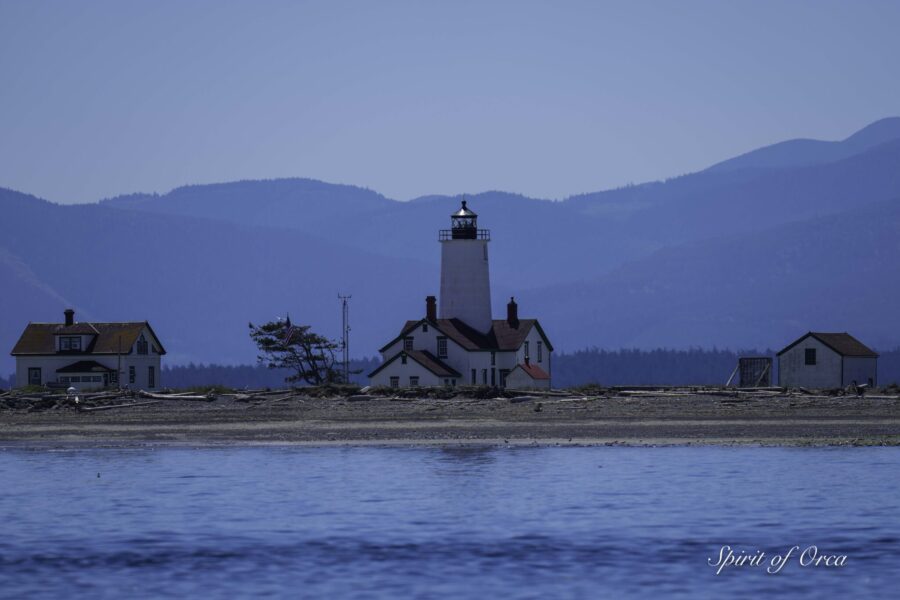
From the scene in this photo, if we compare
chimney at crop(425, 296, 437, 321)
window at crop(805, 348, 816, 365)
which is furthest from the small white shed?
window at crop(805, 348, 816, 365)

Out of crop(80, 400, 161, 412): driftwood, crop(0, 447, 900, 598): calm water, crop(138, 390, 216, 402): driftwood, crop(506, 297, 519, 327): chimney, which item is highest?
crop(506, 297, 519, 327): chimney

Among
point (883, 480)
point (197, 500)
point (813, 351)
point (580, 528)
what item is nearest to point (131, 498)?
point (197, 500)

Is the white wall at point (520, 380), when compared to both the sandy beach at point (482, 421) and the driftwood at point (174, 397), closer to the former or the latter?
the sandy beach at point (482, 421)

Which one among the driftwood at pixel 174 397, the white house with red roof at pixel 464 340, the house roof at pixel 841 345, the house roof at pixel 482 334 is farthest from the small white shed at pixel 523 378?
the driftwood at pixel 174 397

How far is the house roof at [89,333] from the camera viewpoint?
9119cm

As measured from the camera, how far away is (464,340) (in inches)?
3425

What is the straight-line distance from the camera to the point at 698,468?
1576 inches

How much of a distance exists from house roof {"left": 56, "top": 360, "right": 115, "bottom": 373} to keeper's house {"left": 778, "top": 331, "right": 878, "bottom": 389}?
3811 cm

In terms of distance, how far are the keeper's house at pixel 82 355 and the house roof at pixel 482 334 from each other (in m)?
15.2

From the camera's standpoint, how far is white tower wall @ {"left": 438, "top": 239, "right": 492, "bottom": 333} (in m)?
89.8

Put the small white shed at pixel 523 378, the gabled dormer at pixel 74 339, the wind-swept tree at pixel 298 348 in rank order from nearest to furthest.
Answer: the small white shed at pixel 523 378
the gabled dormer at pixel 74 339
the wind-swept tree at pixel 298 348

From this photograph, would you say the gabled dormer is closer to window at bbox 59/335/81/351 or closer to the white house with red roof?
window at bbox 59/335/81/351

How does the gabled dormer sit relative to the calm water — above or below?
above

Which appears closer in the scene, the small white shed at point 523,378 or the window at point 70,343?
the small white shed at point 523,378
